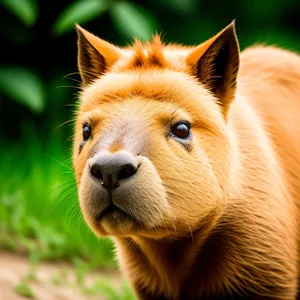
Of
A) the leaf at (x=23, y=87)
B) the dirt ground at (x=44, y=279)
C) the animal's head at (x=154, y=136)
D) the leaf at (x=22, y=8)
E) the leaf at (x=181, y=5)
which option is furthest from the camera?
the leaf at (x=181, y=5)

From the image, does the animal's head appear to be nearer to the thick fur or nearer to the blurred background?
the thick fur

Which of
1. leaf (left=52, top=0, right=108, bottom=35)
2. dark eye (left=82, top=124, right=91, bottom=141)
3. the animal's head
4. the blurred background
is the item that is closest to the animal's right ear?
the animal's head

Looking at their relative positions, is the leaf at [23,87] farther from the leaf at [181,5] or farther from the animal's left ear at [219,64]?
the animal's left ear at [219,64]

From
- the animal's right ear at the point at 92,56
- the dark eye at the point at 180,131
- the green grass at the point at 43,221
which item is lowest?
the green grass at the point at 43,221

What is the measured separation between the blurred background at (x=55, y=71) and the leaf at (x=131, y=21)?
0.01 m

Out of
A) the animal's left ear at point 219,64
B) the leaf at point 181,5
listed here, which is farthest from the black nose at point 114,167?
the leaf at point 181,5

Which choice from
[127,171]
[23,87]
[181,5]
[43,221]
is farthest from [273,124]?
[181,5]

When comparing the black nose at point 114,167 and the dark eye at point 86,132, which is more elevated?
the black nose at point 114,167

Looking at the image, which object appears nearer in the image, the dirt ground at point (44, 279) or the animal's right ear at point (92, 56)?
the animal's right ear at point (92, 56)

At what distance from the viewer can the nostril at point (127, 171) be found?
3869mm

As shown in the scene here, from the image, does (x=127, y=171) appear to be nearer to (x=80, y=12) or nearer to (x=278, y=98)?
(x=278, y=98)

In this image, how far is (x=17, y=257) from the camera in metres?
6.72

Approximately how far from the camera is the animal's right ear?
4750 millimetres

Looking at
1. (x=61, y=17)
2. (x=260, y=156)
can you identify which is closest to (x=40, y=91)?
(x=61, y=17)
